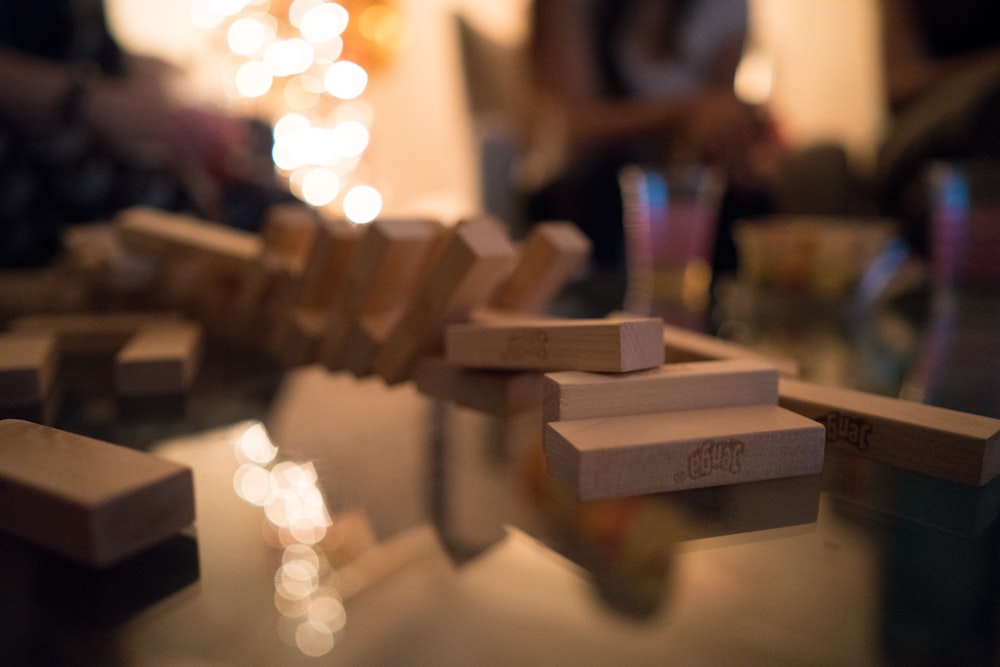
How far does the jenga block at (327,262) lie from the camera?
73 cm

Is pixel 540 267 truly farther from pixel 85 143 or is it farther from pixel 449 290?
pixel 85 143

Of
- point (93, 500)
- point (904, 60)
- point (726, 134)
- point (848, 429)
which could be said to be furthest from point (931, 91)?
point (93, 500)

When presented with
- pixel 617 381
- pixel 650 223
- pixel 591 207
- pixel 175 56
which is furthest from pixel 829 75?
pixel 617 381

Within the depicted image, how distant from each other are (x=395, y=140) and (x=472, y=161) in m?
0.98

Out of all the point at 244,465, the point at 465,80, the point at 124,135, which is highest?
the point at 465,80

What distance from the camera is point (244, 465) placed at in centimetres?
49

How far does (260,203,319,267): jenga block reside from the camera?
847 mm

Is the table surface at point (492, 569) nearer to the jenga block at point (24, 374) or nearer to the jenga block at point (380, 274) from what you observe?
the jenga block at point (24, 374)

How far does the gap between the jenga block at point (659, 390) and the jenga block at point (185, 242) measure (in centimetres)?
50

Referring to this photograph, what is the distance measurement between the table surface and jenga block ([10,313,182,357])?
0.31 m

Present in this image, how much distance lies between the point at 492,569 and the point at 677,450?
0.43 feet

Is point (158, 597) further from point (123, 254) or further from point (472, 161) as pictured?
point (472, 161)

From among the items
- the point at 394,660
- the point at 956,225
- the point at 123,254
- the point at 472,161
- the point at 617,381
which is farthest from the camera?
the point at 472,161

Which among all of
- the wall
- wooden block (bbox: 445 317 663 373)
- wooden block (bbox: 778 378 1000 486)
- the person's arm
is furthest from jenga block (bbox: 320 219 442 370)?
the wall
